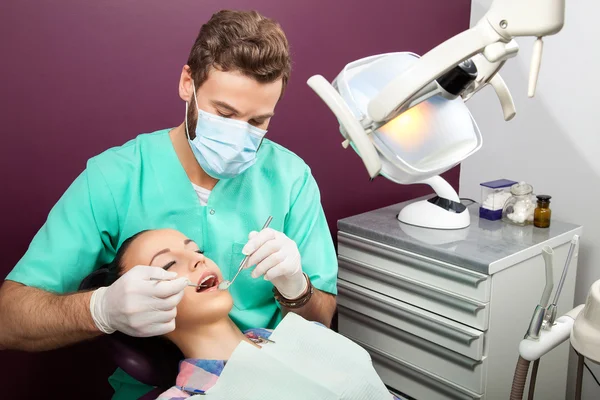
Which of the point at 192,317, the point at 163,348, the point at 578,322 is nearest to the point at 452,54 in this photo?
the point at 578,322

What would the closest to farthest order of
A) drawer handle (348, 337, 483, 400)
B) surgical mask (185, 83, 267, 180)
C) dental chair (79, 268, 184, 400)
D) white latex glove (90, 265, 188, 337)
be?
white latex glove (90, 265, 188, 337), dental chair (79, 268, 184, 400), surgical mask (185, 83, 267, 180), drawer handle (348, 337, 483, 400)

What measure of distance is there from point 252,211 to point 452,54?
899 millimetres

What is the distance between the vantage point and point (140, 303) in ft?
3.58

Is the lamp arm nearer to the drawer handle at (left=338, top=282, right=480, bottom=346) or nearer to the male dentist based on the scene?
the male dentist

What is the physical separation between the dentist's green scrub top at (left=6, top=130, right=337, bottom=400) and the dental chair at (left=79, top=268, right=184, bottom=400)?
0.05 meters

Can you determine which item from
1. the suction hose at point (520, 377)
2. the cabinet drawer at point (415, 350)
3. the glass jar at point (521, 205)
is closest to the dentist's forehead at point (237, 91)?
the suction hose at point (520, 377)

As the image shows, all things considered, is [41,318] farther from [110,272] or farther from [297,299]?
[297,299]

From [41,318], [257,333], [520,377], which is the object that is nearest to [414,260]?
[520,377]

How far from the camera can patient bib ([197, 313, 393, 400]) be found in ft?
3.74

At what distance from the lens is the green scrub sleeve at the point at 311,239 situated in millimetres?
1572

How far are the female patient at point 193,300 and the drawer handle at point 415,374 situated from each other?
0.79 m

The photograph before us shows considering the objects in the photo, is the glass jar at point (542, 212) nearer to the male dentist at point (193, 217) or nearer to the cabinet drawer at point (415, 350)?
the cabinet drawer at point (415, 350)

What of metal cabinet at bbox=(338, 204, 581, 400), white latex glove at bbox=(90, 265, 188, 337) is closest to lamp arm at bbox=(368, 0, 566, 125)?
white latex glove at bbox=(90, 265, 188, 337)

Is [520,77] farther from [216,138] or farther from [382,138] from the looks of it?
[382,138]
